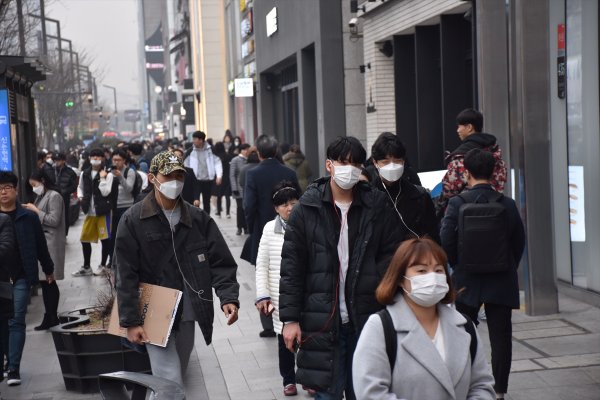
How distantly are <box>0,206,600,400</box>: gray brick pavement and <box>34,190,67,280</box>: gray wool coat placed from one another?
99 cm

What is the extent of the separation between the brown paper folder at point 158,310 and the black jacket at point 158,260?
58 millimetres

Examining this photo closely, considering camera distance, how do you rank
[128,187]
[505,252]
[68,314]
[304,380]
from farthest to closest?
[128,187] < [68,314] < [505,252] < [304,380]

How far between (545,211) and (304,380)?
538cm

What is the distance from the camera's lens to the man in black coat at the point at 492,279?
22.8 feet

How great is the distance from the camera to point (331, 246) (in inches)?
213

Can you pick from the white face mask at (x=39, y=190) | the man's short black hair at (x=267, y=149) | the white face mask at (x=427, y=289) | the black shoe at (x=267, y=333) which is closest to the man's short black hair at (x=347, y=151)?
the white face mask at (x=427, y=289)

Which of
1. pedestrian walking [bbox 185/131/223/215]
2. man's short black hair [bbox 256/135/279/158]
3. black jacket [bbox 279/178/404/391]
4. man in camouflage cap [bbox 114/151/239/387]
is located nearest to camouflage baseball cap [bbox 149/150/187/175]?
man in camouflage cap [bbox 114/151/239/387]

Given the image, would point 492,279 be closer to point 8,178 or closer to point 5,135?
point 8,178

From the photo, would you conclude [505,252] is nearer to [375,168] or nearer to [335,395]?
[375,168]

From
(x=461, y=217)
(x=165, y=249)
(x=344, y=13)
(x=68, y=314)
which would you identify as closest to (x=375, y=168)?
(x=461, y=217)

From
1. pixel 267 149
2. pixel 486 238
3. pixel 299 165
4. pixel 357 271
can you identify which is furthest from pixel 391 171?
pixel 299 165

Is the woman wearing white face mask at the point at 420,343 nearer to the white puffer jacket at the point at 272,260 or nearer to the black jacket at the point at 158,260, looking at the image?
the black jacket at the point at 158,260

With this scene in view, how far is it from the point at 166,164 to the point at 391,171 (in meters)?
1.39

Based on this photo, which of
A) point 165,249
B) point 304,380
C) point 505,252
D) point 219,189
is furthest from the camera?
point 219,189
